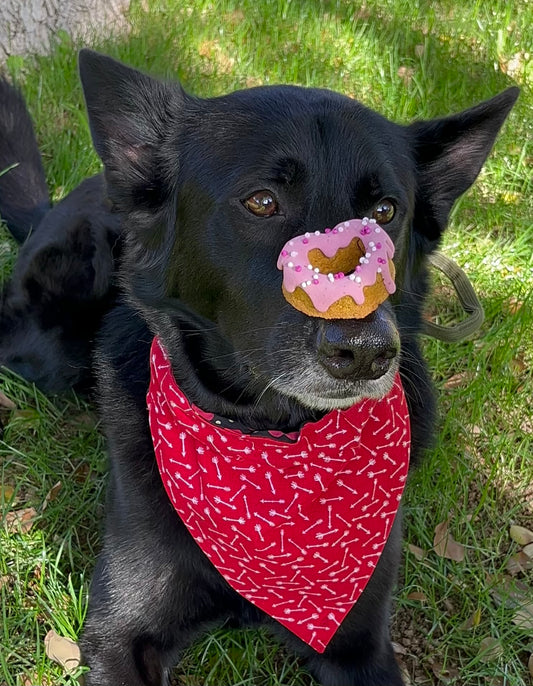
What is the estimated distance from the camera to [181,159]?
5.96ft

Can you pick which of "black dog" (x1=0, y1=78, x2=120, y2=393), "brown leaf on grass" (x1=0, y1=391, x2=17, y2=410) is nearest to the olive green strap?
"black dog" (x1=0, y1=78, x2=120, y2=393)

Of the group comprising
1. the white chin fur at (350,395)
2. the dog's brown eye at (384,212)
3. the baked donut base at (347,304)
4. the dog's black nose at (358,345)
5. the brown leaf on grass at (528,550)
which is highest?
the dog's brown eye at (384,212)

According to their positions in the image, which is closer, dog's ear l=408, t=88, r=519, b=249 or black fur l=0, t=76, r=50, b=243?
dog's ear l=408, t=88, r=519, b=249

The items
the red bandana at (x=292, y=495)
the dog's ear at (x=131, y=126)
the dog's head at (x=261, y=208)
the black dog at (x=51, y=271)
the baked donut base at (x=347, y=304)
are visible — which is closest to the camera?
the baked donut base at (x=347, y=304)

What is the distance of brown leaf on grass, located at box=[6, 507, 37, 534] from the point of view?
233 centimetres

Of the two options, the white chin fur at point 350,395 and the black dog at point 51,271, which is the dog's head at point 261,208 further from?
the black dog at point 51,271

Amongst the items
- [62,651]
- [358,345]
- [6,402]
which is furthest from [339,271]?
[6,402]

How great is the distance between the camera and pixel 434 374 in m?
2.84

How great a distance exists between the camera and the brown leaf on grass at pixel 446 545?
2404 millimetres

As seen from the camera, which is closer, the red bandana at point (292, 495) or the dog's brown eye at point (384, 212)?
the dog's brown eye at point (384, 212)

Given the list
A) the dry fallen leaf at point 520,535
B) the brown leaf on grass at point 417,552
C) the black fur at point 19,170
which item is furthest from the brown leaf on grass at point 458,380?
the black fur at point 19,170

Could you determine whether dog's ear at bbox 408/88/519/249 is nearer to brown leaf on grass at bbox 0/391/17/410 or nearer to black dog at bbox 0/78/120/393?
black dog at bbox 0/78/120/393

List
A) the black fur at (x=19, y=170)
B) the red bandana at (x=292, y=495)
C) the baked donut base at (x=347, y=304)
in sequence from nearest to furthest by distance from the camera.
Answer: the baked donut base at (x=347, y=304) → the red bandana at (x=292, y=495) → the black fur at (x=19, y=170)

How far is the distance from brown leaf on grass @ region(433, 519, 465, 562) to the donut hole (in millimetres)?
1255
